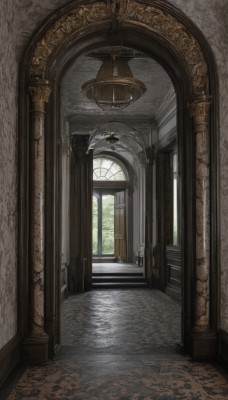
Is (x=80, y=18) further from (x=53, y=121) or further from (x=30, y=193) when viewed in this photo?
(x=30, y=193)

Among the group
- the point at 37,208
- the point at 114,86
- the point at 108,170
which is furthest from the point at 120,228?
the point at 37,208

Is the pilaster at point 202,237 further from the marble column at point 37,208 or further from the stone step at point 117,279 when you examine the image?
the stone step at point 117,279

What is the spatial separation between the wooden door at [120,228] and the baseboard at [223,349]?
12.6m

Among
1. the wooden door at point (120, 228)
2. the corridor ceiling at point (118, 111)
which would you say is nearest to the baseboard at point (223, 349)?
the corridor ceiling at point (118, 111)

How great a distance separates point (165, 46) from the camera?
5.09 meters

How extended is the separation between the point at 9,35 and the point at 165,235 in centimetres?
686

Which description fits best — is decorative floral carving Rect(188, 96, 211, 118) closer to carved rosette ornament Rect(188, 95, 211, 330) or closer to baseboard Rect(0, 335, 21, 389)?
carved rosette ornament Rect(188, 95, 211, 330)

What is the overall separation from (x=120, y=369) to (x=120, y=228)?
13.1 metres

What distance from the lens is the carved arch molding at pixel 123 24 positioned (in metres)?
4.95

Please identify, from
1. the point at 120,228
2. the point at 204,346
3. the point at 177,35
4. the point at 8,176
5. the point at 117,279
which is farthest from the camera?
the point at 120,228

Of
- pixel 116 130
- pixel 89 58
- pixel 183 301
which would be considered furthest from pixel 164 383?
pixel 116 130

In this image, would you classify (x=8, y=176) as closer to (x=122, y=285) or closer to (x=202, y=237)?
(x=202, y=237)

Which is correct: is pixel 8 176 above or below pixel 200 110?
below

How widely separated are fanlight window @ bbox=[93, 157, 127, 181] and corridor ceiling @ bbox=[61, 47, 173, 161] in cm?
433
